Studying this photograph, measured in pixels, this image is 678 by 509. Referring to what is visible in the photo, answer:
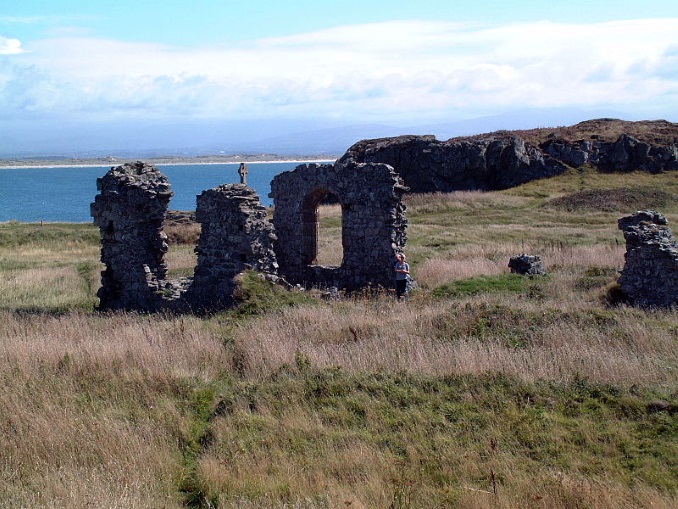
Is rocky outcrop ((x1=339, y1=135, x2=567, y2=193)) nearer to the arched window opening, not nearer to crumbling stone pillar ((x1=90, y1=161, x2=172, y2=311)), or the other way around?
the arched window opening

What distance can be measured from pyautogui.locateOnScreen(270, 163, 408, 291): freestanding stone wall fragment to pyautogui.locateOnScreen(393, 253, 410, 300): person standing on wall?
140 cm

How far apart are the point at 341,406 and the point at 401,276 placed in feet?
29.1

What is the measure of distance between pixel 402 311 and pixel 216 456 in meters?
7.04

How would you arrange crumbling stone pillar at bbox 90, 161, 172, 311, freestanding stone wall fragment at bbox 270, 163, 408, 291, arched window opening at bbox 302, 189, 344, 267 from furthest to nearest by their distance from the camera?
arched window opening at bbox 302, 189, 344, 267 < freestanding stone wall fragment at bbox 270, 163, 408, 291 < crumbling stone pillar at bbox 90, 161, 172, 311

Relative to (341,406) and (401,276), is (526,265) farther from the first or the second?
(341,406)

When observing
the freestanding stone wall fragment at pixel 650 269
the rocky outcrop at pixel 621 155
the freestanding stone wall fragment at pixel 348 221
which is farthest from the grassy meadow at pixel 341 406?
the rocky outcrop at pixel 621 155

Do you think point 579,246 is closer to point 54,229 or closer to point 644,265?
point 644,265

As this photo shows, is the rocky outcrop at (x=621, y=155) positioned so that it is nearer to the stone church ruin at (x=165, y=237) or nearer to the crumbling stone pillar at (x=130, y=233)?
the stone church ruin at (x=165, y=237)

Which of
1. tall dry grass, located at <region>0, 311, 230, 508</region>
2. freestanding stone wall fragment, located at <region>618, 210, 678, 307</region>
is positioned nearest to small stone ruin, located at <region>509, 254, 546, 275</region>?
freestanding stone wall fragment, located at <region>618, 210, 678, 307</region>

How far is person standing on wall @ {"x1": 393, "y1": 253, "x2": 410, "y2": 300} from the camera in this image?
17250 millimetres

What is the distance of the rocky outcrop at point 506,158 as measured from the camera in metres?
53.3

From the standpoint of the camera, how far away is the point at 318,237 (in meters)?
25.9

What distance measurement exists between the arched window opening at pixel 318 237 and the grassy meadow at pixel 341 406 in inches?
211

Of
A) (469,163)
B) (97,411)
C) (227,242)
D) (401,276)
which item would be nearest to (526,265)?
(401,276)
